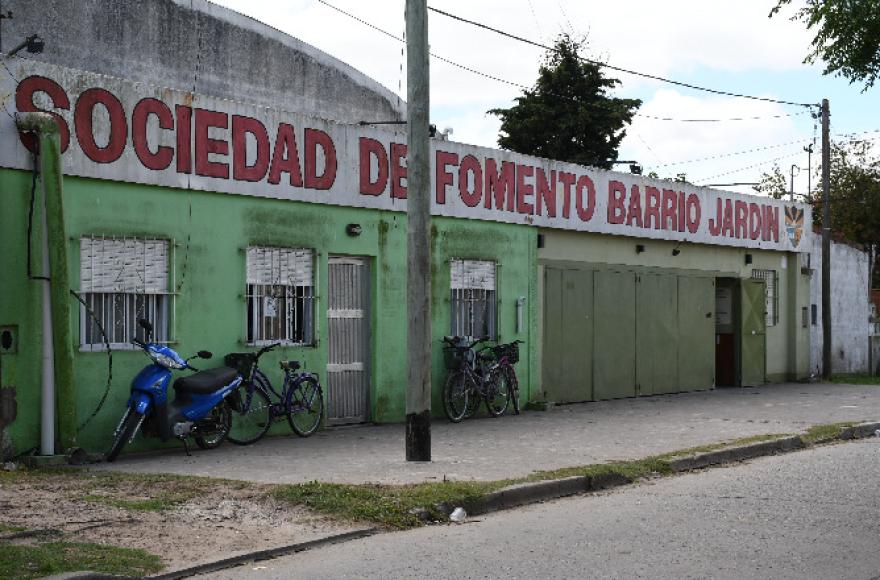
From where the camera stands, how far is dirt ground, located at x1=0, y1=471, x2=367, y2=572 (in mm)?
7953

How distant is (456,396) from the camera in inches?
688

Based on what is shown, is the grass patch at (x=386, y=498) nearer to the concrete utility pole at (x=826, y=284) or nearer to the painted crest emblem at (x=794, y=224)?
the painted crest emblem at (x=794, y=224)

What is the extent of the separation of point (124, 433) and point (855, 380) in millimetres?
20429

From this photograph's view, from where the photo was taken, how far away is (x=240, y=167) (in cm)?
1458

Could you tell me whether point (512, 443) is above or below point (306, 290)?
below

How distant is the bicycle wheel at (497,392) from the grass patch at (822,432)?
4.80 meters


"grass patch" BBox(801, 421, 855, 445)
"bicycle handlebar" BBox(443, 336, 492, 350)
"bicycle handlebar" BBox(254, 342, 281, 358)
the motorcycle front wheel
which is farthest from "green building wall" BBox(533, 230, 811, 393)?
the motorcycle front wheel

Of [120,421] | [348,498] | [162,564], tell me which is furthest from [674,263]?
[162,564]

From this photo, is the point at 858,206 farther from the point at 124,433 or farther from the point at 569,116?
the point at 124,433

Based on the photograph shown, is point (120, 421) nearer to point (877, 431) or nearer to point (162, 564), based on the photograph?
point (162, 564)

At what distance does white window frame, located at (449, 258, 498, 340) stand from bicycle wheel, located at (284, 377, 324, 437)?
348 cm

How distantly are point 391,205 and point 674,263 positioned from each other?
28.8ft

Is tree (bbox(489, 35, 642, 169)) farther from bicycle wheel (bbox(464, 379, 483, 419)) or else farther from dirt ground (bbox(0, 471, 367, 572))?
dirt ground (bbox(0, 471, 367, 572))

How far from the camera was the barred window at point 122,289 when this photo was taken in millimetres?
12859
